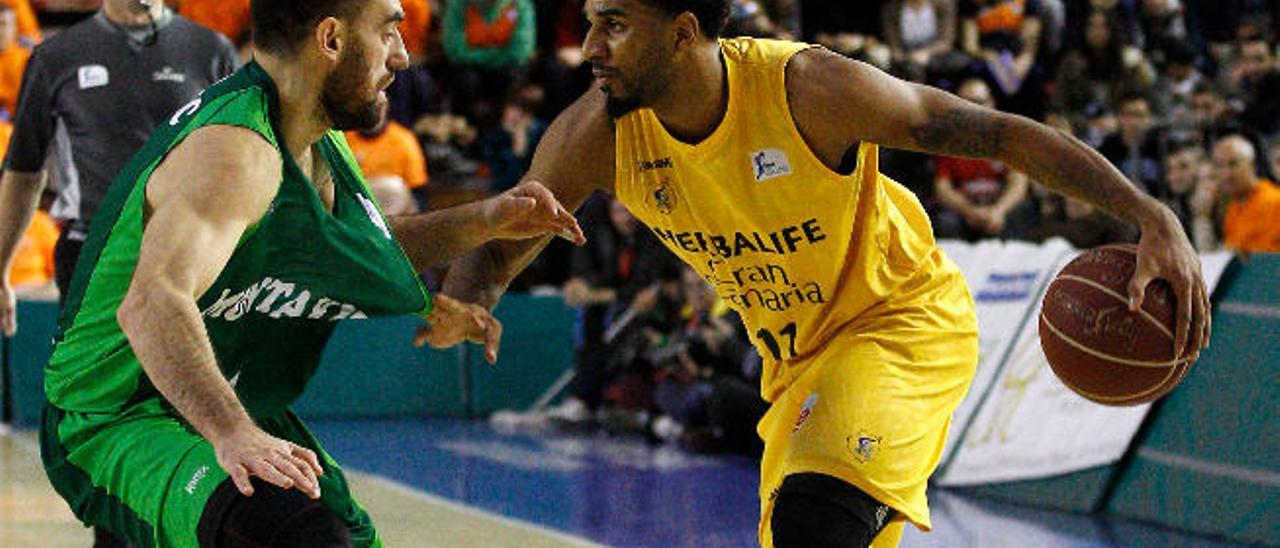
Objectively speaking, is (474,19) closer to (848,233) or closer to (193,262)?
(848,233)

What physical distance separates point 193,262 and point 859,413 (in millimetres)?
1776

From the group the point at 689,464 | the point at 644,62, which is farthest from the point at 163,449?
the point at 689,464

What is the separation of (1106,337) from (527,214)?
133 centimetres

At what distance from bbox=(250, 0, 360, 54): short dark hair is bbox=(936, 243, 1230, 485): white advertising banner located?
4.77 m

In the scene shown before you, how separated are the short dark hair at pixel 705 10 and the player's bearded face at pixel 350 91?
1050 mm

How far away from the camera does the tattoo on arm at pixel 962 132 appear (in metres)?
4.14

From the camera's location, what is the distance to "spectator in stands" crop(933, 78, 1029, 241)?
37.0 ft

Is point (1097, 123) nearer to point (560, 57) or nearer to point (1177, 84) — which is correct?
point (1177, 84)

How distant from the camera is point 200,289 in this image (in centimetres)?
330

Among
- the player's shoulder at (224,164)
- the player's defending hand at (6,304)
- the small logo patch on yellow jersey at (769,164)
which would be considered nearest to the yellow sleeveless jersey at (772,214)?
the small logo patch on yellow jersey at (769,164)

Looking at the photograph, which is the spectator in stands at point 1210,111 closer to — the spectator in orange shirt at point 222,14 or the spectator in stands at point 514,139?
the spectator in stands at point 514,139

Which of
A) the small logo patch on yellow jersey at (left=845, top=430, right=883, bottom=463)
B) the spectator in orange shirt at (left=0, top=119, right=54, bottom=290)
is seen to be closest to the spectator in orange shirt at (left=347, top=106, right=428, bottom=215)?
the spectator in orange shirt at (left=0, top=119, right=54, bottom=290)

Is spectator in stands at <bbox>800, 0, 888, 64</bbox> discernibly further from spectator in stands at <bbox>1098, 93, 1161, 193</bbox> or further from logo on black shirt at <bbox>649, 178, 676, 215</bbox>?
logo on black shirt at <bbox>649, 178, 676, 215</bbox>

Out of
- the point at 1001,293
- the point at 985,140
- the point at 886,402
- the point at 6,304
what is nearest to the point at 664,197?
the point at 886,402
